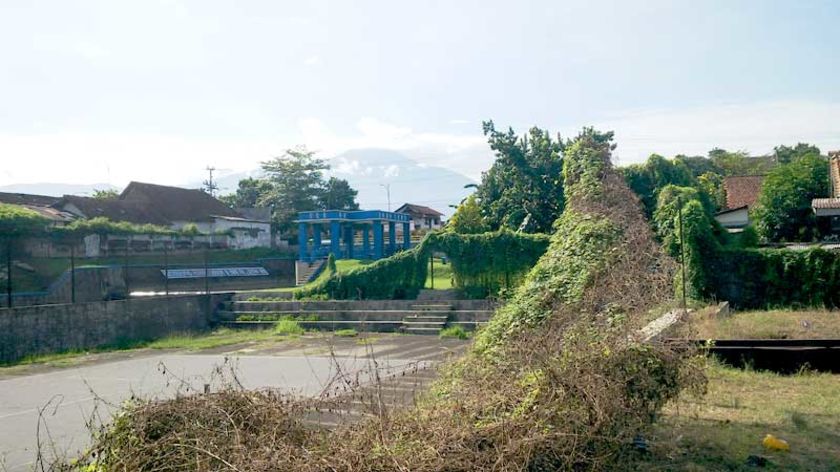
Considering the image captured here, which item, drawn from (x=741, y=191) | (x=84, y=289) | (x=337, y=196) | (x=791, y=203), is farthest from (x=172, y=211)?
(x=741, y=191)

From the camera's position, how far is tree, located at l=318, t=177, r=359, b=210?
Result: 5288 centimetres

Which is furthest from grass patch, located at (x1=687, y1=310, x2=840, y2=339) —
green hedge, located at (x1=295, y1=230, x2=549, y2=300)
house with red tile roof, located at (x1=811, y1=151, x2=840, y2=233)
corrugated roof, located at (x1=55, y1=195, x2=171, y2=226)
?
corrugated roof, located at (x1=55, y1=195, x2=171, y2=226)

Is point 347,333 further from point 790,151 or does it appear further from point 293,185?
point 790,151

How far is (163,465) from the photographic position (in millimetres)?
3543

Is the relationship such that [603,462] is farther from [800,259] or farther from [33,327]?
[33,327]

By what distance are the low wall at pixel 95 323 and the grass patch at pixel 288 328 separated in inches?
126

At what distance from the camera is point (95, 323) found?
759 inches

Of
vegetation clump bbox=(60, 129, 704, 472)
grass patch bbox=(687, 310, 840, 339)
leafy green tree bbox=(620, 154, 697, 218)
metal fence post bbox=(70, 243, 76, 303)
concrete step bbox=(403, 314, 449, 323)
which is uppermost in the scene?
leafy green tree bbox=(620, 154, 697, 218)

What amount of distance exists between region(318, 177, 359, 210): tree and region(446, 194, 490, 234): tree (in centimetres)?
2503

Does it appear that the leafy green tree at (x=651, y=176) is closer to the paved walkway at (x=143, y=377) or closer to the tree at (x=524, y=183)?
the tree at (x=524, y=183)

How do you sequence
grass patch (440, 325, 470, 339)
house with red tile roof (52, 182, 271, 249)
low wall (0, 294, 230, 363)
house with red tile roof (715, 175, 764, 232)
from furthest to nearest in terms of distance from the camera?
house with red tile roof (715, 175, 764, 232), house with red tile roof (52, 182, 271, 249), grass patch (440, 325, 470, 339), low wall (0, 294, 230, 363)

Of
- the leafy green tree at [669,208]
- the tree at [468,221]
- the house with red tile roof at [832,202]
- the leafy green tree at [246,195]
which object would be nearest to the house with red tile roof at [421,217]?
the leafy green tree at [246,195]

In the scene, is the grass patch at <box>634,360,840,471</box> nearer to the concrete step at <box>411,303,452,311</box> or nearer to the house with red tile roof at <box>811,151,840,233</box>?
the concrete step at <box>411,303,452,311</box>

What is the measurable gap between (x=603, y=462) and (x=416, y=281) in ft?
61.1
